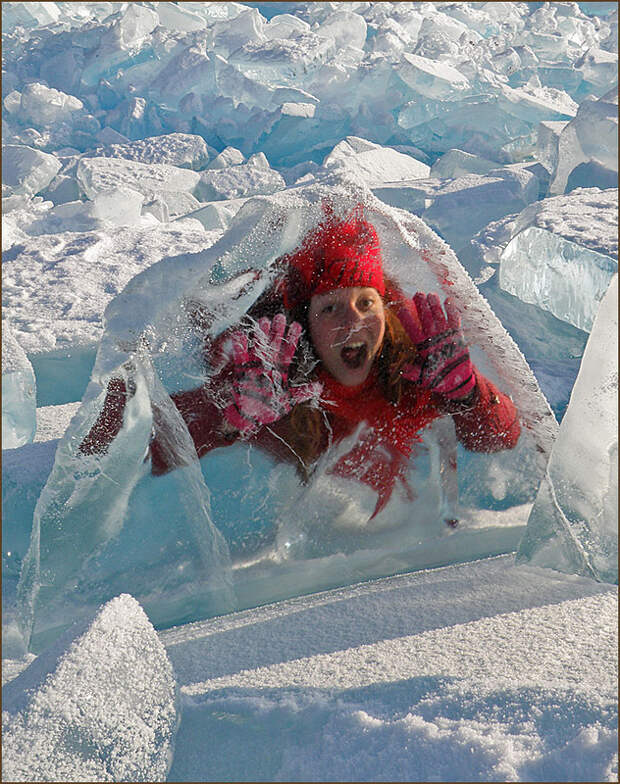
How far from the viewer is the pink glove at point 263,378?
0.98 meters

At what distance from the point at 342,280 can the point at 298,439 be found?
0.82 ft

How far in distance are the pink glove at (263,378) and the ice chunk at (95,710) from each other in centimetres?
35

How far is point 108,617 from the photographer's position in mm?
791

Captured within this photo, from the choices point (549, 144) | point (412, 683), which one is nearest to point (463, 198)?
point (549, 144)

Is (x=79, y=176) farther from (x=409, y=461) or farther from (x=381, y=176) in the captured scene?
(x=409, y=461)

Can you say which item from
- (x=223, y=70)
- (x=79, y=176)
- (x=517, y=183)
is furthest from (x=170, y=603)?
(x=223, y=70)

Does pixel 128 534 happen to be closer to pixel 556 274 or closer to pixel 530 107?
pixel 556 274

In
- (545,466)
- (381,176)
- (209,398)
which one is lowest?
(381,176)

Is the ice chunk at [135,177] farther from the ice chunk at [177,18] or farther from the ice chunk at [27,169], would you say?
the ice chunk at [177,18]

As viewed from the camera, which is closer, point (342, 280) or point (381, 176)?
point (342, 280)

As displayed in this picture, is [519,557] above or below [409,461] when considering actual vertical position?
below

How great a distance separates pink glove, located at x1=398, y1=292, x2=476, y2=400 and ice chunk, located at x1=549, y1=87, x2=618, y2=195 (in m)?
1.73

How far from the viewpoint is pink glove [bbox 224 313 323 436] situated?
0.98m

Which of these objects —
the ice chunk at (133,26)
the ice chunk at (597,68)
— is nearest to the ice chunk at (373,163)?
the ice chunk at (597,68)
